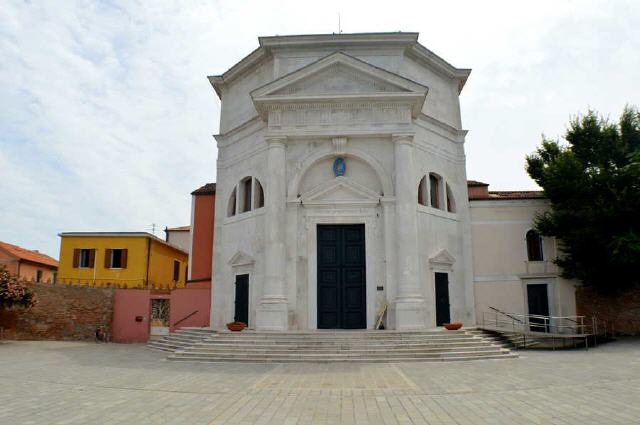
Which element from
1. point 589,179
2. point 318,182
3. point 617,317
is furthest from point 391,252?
point 617,317

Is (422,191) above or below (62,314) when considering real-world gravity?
→ above

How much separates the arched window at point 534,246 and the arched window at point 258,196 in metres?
A: 11.5

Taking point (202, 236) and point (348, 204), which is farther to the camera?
point (202, 236)

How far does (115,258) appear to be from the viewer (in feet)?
98.3

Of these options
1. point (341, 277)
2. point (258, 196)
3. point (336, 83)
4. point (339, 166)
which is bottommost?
point (341, 277)

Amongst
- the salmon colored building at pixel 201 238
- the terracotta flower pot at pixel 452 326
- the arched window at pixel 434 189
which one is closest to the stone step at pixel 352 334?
the terracotta flower pot at pixel 452 326

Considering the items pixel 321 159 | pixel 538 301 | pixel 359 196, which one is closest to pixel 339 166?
pixel 321 159

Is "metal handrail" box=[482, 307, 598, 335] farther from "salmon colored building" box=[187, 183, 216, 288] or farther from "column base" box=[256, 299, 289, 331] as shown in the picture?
"salmon colored building" box=[187, 183, 216, 288]

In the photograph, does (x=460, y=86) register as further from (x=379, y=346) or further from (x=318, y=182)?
(x=379, y=346)

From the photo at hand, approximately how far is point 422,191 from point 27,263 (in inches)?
1198

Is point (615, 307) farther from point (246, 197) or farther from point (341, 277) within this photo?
point (246, 197)

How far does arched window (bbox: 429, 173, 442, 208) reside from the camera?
20188 millimetres

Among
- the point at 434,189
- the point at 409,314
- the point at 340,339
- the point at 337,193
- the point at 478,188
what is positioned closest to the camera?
the point at 340,339

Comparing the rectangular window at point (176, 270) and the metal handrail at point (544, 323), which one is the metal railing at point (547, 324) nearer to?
the metal handrail at point (544, 323)
